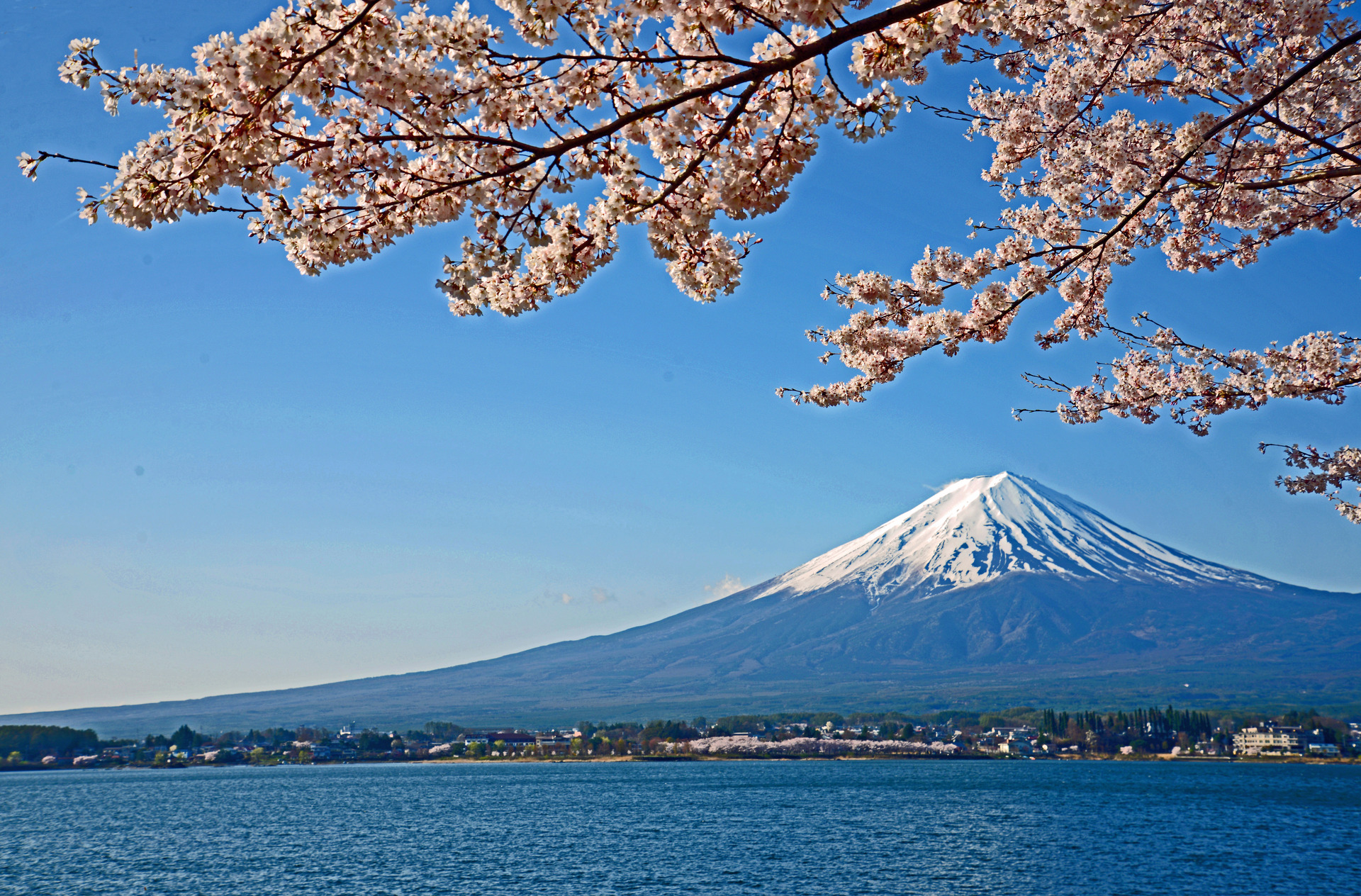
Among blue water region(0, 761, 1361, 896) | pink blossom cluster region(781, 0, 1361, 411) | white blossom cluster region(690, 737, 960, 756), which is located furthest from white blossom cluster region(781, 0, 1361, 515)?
white blossom cluster region(690, 737, 960, 756)

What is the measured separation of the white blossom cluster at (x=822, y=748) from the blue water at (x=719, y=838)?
33.0 m

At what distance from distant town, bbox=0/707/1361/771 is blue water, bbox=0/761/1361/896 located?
28459mm

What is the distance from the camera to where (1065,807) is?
58281mm

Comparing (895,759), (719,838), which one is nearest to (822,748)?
(895,759)

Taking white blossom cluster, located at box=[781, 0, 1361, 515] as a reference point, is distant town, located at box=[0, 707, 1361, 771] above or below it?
below

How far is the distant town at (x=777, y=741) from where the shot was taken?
117 meters

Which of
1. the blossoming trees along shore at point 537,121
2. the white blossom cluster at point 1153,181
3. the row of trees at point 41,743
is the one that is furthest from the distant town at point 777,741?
the blossoming trees along shore at point 537,121

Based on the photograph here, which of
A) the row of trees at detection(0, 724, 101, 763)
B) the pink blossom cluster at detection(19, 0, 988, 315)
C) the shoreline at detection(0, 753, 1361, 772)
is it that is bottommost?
the shoreline at detection(0, 753, 1361, 772)

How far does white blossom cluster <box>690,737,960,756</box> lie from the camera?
123 meters

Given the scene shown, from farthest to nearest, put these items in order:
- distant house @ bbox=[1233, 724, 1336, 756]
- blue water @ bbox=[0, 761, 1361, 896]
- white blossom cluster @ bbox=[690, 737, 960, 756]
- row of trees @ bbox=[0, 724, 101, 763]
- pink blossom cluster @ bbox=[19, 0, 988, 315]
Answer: row of trees @ bbox=[0, 724, 101, 763]
white blossom cluster @ bbox=[690, 737, 960, 756]
distant house @ bbox=[1233, 724, 1336, 756]
blue water @ bbox=[0, 761, 1361, 896]
pink blossom cluster @ bbox=[19, 0, 988, 315]

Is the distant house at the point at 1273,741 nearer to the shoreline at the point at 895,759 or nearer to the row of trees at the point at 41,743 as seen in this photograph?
the shoreline at the point at 895,759

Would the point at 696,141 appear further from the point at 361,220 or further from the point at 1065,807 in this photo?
the point at 1065,807

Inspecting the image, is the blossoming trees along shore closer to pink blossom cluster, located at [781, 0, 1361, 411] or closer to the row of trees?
pink blossom cluster, located at [781, 0, 1361, 411]

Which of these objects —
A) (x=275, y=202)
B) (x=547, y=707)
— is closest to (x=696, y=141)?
(x=275, y=202)
